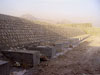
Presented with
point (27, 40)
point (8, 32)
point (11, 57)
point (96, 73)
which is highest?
point (8, 32)

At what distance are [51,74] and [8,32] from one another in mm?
3705

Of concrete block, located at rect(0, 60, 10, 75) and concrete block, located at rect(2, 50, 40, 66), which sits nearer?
concrete block, located at rect(0, 60, 10, 75)

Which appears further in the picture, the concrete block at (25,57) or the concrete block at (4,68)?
the concrete block at (25,57)

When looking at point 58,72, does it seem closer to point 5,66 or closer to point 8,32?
point 5,66

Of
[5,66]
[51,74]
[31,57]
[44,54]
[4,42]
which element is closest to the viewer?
[5,66]

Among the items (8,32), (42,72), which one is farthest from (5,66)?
(8,32)

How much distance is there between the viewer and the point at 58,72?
3.84 m

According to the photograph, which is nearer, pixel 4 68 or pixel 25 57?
pixel 4 68

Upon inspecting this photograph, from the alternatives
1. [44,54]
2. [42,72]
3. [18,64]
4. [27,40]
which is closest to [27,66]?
[18,64]

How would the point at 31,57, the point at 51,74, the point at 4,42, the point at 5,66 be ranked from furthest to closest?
1. the point at 4,42
2. the point at 31,57
3. the point at 51,74
4. the point at 5,66

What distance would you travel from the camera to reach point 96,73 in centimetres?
375

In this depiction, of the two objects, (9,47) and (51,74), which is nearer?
(51,74)

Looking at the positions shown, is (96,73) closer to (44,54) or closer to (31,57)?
(31,57)

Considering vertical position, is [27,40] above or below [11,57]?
above
